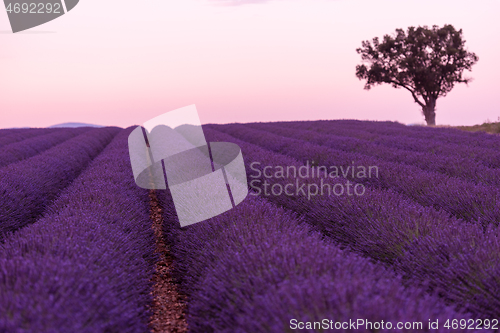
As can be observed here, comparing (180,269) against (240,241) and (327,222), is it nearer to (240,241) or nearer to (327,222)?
(240,241)

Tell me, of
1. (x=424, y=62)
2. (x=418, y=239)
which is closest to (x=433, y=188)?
(x=418, y=239)

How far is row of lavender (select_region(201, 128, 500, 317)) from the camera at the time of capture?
184 cm

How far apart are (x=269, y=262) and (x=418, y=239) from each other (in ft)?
3.84

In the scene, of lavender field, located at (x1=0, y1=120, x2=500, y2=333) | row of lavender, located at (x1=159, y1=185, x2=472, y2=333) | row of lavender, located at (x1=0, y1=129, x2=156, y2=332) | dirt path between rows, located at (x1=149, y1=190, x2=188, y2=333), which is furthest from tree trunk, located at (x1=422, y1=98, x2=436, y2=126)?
row of lavender, located at (x1=159, y1=185, x2=472, y2=333)

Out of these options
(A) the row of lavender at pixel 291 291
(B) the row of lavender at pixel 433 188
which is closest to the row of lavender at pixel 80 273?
(A) the row of lavender at pixel 291 291

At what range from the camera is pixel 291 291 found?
4.51 ft

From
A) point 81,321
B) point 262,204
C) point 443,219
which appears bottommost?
point 443,219

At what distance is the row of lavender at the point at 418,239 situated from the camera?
6.04 feet

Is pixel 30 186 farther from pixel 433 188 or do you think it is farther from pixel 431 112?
pixel 431 112

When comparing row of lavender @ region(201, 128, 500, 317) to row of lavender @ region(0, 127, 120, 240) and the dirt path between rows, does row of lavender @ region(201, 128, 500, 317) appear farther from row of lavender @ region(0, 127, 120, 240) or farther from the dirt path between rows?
row of lavender @ region(0, 127, 120, 240)

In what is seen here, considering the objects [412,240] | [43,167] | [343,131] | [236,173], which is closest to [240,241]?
[412,240]

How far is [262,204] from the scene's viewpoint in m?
2.87

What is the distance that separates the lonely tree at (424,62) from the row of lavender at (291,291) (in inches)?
800

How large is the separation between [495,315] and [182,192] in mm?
2659
